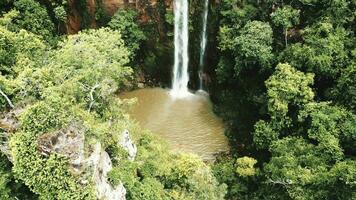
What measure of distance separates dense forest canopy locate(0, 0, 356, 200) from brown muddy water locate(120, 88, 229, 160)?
626mm

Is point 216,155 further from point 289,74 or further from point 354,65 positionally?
point 354,65

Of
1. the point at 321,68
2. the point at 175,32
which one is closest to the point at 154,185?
the point at 321,68

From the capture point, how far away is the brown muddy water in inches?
988

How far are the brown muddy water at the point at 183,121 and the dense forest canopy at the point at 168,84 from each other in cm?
63

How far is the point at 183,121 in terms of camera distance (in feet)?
86.9

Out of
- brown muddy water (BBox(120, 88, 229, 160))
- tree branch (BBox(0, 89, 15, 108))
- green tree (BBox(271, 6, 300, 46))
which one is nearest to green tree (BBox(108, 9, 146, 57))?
brown muddy water (BBox(120, 88, 229, 160))

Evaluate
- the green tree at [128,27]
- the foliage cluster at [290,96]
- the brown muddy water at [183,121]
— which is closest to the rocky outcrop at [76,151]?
the foliage cluster at [290,96]

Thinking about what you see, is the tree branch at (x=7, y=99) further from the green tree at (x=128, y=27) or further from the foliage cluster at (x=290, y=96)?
the green tree at (x=128, y=27)

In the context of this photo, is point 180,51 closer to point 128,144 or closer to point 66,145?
point 128,144

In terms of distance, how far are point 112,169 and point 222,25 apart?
41.6 feet

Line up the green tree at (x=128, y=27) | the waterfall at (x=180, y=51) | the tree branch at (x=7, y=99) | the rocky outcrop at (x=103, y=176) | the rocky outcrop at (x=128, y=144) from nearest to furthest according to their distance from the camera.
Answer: the rocky outcrop at (x=103, y=176), the tree branch at (x=7, y=99), the rocky outcrop at (x=128, y=144), the green tree at (x=128, y=27), the waterfall at (x=180, y=51)

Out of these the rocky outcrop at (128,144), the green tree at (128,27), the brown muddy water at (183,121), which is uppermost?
the green tree at (128,27)

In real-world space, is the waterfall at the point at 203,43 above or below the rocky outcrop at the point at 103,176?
above

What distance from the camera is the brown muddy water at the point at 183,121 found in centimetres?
2509
